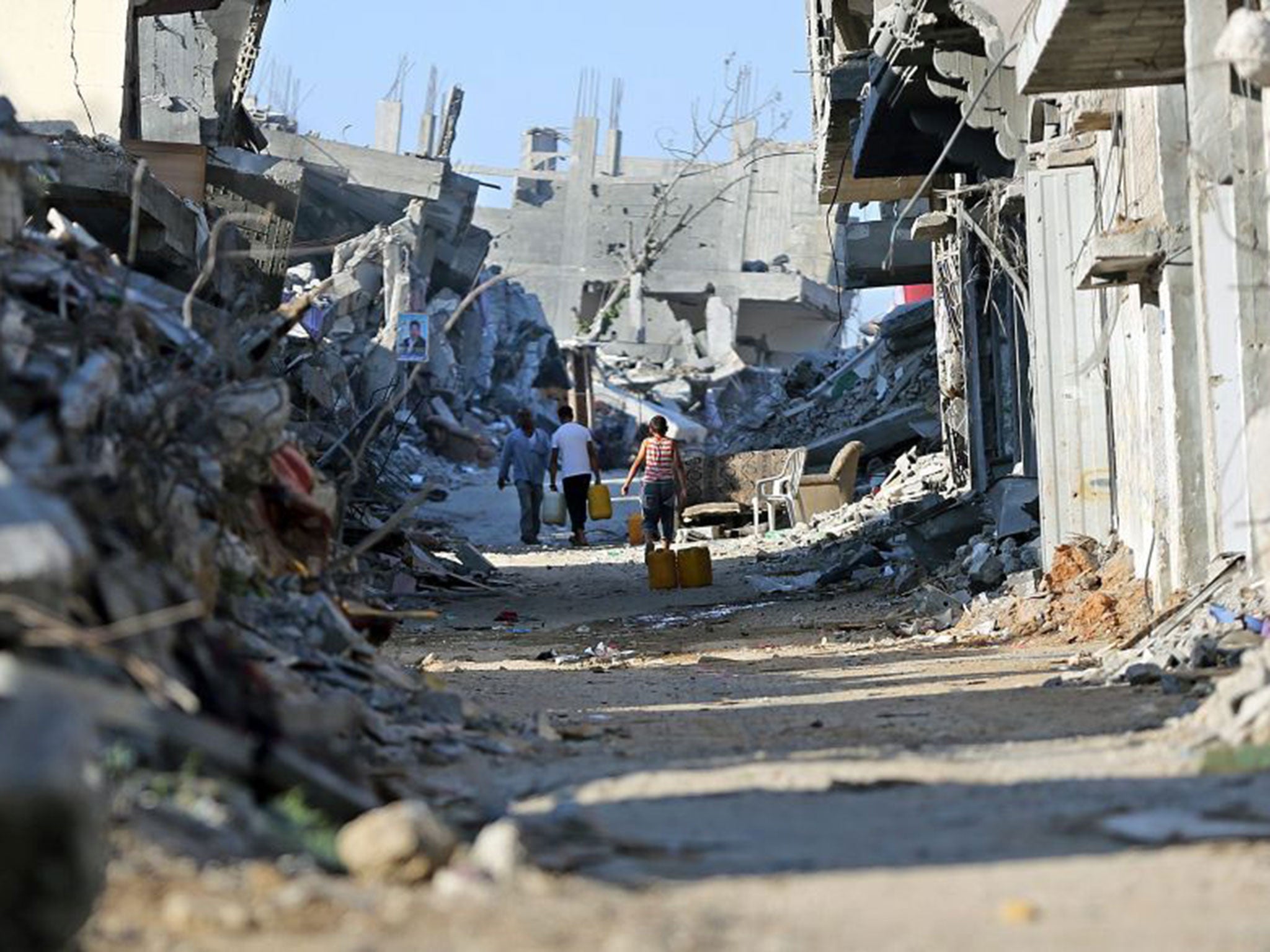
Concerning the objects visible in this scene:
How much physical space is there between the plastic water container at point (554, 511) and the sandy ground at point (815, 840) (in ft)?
56.1

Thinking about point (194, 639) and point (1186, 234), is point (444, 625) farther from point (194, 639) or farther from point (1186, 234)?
point (194, 639)

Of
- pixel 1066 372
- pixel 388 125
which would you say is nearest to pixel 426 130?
pixel 388 125

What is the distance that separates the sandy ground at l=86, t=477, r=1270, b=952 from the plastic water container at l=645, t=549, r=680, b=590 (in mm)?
8786

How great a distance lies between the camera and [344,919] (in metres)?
4.73

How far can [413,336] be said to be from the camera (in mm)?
27875

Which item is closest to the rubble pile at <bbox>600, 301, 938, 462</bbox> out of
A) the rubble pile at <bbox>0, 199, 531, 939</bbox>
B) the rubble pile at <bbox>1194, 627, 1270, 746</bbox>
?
the rubble pile at <bbox>0, 199, 531, 939</bbox>

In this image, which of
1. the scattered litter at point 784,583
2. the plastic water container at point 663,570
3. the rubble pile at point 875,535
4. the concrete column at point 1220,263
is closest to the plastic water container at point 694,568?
the plastic water container at point 663,570

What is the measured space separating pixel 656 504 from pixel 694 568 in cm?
184

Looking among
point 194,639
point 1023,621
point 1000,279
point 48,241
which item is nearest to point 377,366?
point 1000,279

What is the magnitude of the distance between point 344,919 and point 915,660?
8.91m

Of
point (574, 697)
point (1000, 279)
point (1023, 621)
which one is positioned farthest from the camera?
point (1000, 279)

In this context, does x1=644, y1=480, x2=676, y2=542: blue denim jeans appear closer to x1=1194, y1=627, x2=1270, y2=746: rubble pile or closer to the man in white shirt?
the man in white shirt

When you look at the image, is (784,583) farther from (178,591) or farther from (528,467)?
(178,591)

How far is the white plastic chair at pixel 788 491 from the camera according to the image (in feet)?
91.2
